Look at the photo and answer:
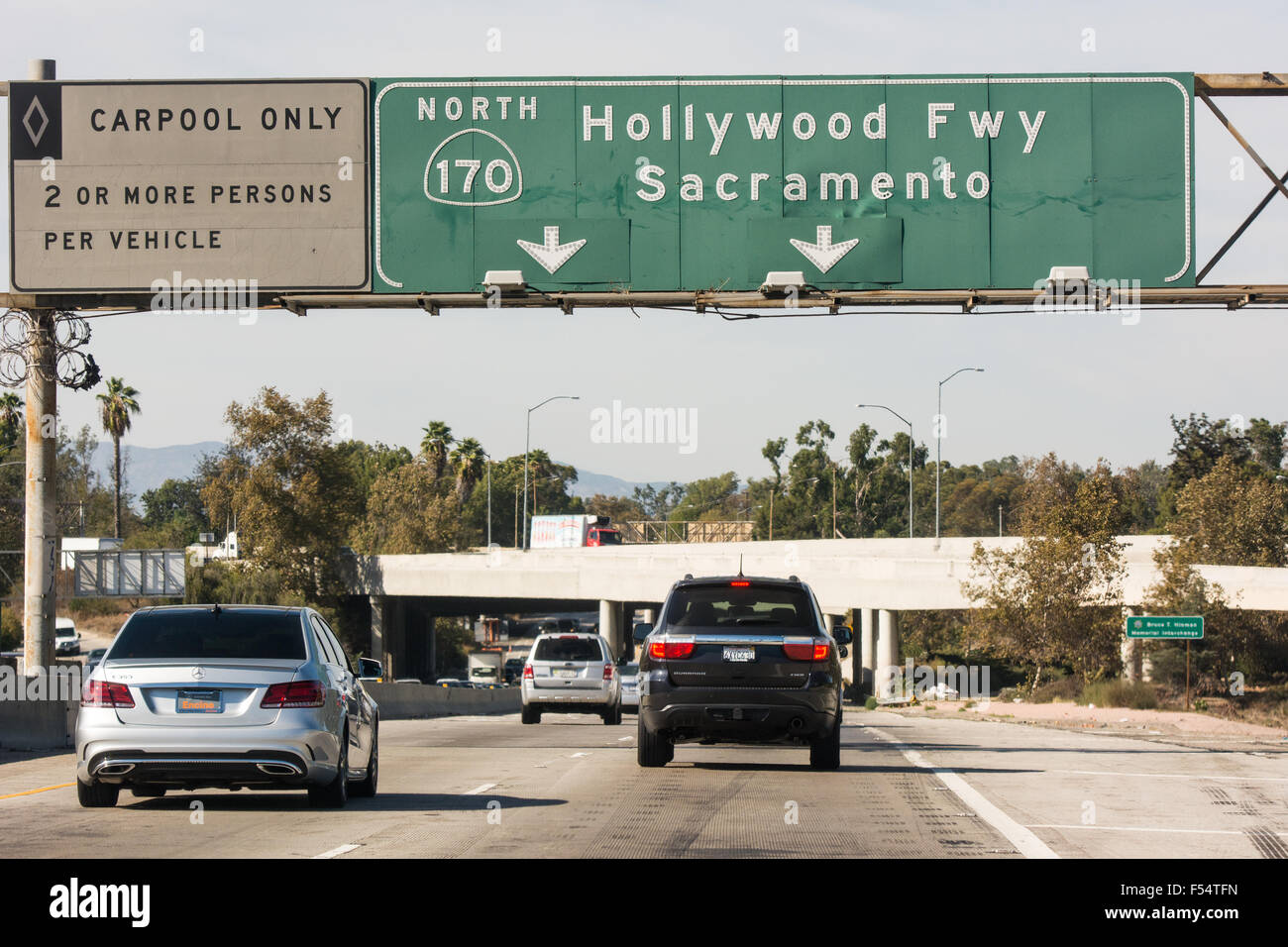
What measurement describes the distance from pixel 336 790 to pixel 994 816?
561 centimetres

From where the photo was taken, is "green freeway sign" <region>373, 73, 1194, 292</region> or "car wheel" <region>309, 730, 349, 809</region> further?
"green freeway sign" <region>373, 73, 1194, 292</region>

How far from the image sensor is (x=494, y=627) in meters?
159

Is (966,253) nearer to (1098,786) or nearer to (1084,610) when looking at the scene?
(1098,786)

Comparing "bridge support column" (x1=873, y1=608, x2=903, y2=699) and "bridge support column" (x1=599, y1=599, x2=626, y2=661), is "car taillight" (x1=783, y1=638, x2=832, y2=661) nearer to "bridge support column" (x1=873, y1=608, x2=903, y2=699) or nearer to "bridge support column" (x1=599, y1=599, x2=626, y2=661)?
"bridge support column" (x1=873, y1=608, x2=903, y2=699)

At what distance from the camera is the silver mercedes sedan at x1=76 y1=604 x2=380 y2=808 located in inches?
499

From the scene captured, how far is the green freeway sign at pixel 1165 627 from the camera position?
49688 mm

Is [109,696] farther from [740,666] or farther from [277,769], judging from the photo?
[740,666]

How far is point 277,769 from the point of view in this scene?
12.8 meters

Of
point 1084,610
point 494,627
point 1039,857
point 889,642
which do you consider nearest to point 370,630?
point 889,642

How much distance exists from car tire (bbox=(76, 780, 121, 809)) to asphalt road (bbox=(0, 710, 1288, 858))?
0.11m

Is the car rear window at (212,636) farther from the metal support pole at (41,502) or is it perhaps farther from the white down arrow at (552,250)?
→ the metal support pole at (41,502)

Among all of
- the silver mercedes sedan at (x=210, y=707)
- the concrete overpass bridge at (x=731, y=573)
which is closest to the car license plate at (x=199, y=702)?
the silver mercedes sedan at (x=210, y=707)

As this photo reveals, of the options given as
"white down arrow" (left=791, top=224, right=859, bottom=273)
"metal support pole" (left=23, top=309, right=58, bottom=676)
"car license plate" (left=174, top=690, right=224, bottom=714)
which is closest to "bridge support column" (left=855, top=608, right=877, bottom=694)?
"white down arrow" (left=791, top=224, right=859, bottom=273)

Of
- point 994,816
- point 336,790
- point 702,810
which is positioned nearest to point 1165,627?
point 994,816
